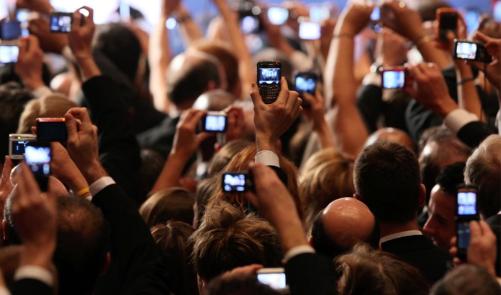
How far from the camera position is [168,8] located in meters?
7.32

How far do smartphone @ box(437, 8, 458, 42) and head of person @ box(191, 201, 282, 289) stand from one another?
188 cm

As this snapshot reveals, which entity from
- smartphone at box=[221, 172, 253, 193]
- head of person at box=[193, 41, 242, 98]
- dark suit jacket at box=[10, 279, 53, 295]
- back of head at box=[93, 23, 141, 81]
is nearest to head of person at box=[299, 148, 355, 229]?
smartphone at box=[221, 172, 253, 193]

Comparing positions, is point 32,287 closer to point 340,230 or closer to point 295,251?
point 295,251

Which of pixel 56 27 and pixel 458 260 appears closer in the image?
pixel 458 260

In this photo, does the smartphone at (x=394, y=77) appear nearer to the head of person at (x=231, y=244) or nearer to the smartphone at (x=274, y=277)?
the head of person at (x=231, y=244)

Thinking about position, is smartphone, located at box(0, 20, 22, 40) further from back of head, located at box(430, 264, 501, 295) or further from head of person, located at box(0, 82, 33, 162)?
back of head, located at box(430, 264, 501, 295)

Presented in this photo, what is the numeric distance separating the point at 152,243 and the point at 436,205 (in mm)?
1158

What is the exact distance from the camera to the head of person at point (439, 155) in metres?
4.95

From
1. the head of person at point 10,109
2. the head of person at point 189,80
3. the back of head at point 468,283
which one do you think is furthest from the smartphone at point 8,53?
the back of head at point 468,283

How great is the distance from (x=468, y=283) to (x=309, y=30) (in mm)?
3688

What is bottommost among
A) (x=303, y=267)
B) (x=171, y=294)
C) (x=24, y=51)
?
(x=171, y=294)

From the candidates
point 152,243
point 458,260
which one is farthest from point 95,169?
point 458,260

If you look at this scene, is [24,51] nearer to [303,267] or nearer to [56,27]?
[56,27]

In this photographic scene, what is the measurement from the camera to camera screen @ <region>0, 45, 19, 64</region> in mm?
5520
